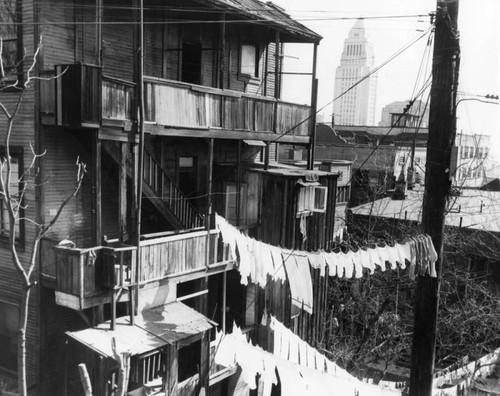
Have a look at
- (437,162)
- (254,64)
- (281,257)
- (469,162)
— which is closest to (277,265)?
(281,257)

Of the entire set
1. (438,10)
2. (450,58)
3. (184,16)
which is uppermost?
(184,16)

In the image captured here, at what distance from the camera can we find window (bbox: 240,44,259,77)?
20.0 meters

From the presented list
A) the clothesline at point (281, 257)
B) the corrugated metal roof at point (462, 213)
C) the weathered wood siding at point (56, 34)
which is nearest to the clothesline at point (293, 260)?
the clothesline at point (281, 257)

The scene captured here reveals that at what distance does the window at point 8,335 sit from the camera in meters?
14.5

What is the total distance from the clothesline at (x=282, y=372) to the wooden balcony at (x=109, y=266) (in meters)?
3.27

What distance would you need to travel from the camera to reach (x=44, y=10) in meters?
12.8

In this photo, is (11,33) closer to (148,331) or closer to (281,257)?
(148,331)

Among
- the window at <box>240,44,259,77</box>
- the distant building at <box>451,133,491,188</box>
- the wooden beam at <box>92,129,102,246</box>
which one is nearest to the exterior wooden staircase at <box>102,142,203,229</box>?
the wooden beam at <box>92,129,102,246</box>

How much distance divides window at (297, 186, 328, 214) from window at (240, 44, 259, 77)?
5213 mm

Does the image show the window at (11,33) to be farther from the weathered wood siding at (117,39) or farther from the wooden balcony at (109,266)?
the wooden balcony at (109,266)

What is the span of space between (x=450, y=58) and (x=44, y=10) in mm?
9672

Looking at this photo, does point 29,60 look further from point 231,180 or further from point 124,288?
point 231,180

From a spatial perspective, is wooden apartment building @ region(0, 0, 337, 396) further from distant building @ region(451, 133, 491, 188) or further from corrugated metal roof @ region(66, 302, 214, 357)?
distant building @ region(451, 133, 491, 188)

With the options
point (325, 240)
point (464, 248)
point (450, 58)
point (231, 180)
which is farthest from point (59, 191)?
point (464, 248)
